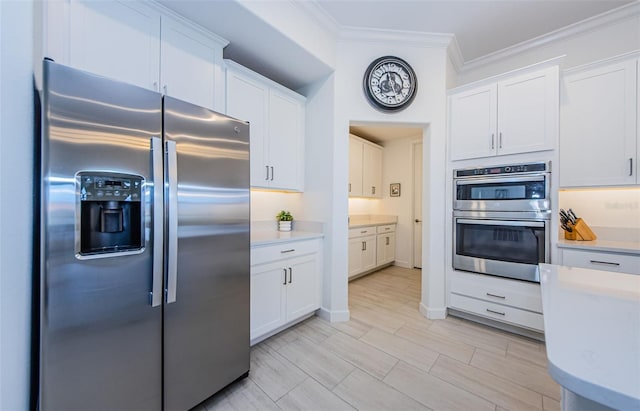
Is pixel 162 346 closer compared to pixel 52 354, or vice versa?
pixel 52 354

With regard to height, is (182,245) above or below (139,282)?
above

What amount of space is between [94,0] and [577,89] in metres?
3.80

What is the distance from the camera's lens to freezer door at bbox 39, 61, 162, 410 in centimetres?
97

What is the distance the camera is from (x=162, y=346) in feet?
4.12

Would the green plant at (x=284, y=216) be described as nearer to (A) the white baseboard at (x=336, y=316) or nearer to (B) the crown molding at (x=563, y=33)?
(A) the white baseboard at (x=336, y=316)

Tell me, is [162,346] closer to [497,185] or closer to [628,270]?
[497,185]

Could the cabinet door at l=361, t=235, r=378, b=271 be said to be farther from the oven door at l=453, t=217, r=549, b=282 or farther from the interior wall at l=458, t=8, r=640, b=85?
the interior wall at l=458, t=8, r=640, b=85

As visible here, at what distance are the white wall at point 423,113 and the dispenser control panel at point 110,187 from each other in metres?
1.80

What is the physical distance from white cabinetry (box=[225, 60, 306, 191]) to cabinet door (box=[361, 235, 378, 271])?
1.92 metres

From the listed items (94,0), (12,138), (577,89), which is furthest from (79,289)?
(577,89)

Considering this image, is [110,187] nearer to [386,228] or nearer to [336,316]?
[336,316]

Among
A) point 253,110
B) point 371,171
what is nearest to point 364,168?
point 371,171

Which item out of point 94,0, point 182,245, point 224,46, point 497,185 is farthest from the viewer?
point 497,185

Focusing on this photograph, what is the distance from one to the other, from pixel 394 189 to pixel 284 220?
3011mm
